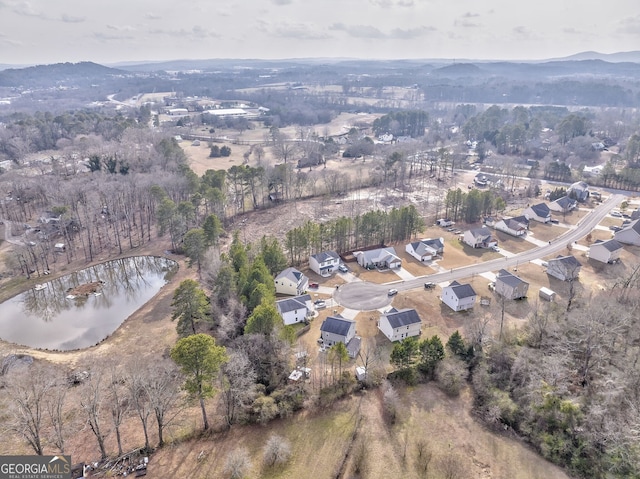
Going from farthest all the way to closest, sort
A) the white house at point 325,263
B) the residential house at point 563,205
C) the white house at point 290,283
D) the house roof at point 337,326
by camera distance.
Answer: the residential house at point 563,205
the white house at point 325,263
the white house at point 290,283
the house roof at point 337,326

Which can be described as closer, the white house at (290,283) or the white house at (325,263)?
the white house at (290,283)

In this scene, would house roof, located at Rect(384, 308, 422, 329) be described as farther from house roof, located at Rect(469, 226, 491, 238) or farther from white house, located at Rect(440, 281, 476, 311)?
house roof, located at Rect(469, 226, 491, 238)

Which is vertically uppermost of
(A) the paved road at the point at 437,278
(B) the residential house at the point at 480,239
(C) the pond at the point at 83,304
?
(B) the residential house at the point at 480,239

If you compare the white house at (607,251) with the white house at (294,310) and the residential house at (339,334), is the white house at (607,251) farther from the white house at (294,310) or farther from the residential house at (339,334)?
the white house at (294,310)

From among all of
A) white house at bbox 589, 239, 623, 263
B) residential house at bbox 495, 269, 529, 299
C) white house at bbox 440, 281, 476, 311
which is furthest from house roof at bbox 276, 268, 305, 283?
white house at bbox 589, 239, 623, 263

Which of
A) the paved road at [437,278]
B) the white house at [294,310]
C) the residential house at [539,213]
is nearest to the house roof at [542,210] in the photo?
the residential house at [539,213]

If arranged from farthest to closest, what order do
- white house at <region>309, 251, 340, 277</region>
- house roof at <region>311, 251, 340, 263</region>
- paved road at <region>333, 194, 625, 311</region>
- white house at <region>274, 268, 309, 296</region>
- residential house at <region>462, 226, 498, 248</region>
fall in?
residential house at <region>462, 226, 498, 248</region> → house roof at <region>311, 251, 340, 263</region> → white house at <region>309, 251, 340, 277</region> → white house at <region>274, 268, 309, 296</region> → paved road at <region>333, 194, 625, 311</region>
